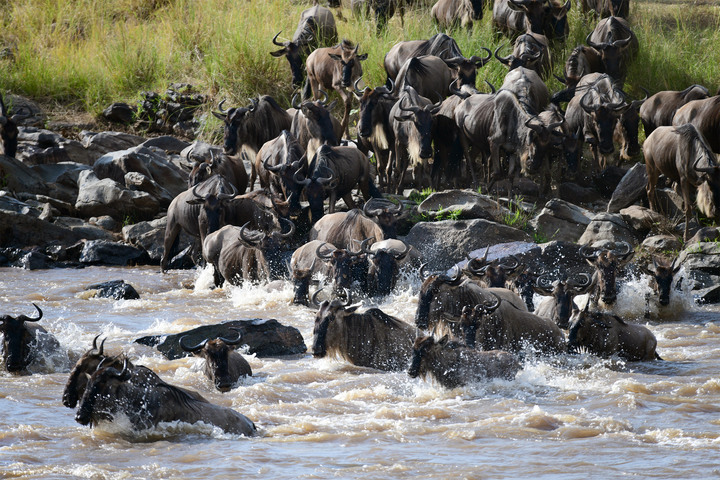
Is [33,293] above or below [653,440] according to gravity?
below

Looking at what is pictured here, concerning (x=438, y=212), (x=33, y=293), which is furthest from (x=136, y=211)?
(x=438, y=212)

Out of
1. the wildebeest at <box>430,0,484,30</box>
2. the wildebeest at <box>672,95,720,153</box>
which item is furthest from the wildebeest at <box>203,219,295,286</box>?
the wildebeest at <box>430,0,484,30</box>

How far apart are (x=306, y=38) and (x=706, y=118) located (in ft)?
27.4

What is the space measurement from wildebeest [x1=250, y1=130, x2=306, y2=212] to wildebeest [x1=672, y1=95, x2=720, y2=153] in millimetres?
5587

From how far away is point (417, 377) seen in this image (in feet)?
24.7

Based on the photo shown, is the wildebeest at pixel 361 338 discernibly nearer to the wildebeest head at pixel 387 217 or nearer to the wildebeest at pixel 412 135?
the wildebeest head at pixel 387 217

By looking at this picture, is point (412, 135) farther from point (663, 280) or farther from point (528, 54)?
point (663, 280)

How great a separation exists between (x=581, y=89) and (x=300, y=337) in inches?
328

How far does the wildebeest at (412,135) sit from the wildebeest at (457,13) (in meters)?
5.25

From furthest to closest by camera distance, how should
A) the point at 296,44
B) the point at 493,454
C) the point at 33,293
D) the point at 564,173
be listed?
the point at 296,44 → the point at 564,173 → the point at 33,293 → the point at 493,454

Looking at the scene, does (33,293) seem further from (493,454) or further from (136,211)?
(493,454)

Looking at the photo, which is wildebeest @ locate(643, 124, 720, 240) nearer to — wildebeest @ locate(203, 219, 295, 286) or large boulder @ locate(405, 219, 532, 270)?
large boulder @ locate(405, 219, 532, 270)

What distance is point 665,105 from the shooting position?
15.3m

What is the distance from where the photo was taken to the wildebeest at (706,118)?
14.1m
